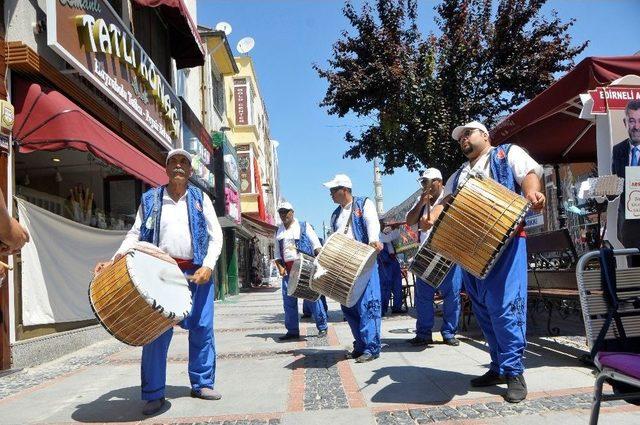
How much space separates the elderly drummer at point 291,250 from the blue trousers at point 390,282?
6.58 feet

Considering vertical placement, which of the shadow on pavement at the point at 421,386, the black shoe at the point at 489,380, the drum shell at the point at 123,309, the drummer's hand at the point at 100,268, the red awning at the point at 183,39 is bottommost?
the shadow on pavement at the point at 421,386

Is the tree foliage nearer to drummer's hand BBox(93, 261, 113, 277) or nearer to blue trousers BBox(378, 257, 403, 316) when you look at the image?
blue trousers BBox(378, 257, 403, 316)

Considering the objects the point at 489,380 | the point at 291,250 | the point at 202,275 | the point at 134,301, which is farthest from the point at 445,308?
the point at 134,301

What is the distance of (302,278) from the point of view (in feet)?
19.8

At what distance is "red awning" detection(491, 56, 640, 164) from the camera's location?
4699 mm

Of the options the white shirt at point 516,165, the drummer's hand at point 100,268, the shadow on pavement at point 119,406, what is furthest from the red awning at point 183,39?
the white shirt at point 516,165

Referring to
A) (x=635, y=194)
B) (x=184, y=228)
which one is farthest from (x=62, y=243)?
(x=635, y=194)

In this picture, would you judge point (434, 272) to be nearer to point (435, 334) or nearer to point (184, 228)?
point (184, 228)

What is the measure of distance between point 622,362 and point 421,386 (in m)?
2.24

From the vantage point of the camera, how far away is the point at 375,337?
540 centimetres

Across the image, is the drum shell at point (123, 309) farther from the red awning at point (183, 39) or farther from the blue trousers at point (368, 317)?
the red awning at point (183, 39)

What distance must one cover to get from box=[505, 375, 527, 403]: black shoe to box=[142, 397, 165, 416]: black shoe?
232 cm

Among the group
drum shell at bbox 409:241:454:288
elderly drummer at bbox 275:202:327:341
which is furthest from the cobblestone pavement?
elderly drummer at bbox 275:202:327:341

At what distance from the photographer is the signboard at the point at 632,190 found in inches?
188
